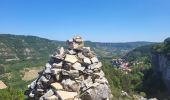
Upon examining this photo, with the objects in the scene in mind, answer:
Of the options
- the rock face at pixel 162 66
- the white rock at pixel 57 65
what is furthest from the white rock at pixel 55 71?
the rock face at pixel 162 66

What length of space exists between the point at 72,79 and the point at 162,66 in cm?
10597

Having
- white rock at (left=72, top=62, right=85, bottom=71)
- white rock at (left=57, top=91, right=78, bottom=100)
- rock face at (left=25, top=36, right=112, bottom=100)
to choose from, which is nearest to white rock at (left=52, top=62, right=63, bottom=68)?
rock face at (left=25, top=36, right=112, bottom=100)

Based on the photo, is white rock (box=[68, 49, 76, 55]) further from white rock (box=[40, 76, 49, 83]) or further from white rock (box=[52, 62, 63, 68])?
white rock (box=[40, 76, 49, 83])

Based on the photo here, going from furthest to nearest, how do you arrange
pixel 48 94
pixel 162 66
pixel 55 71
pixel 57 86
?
pixel 162 66 < pixel 55 71 < pixel 57 86 < pixel 48 94

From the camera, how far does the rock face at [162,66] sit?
115 m

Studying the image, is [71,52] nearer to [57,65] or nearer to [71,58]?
[71,58]

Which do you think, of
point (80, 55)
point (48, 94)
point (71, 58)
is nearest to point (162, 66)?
point (80, 55)

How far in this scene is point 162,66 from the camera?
A: 4879 inches

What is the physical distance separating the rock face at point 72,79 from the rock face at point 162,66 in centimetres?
9546

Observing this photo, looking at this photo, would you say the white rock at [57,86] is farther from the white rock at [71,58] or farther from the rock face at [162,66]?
the rock face at [162,66]

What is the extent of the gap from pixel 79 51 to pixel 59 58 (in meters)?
1.75

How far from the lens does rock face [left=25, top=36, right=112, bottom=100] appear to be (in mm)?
21656

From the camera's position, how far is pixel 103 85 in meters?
22.5

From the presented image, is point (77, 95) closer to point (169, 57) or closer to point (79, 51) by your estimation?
point (79, 51)
